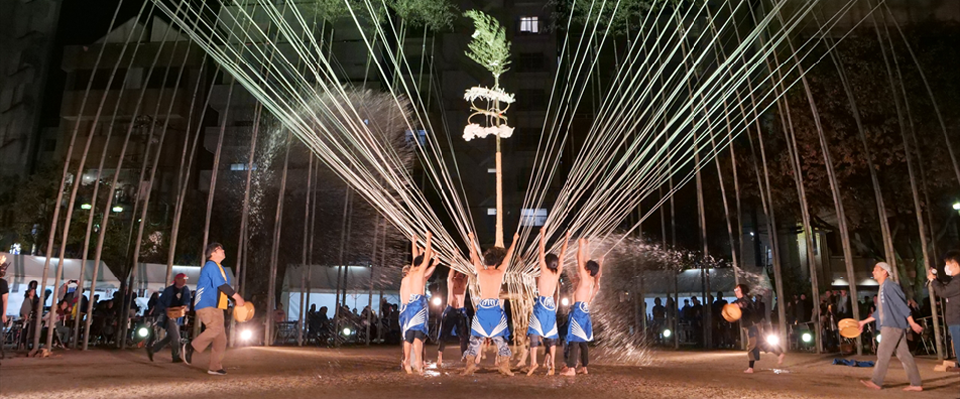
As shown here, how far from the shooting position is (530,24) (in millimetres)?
43062

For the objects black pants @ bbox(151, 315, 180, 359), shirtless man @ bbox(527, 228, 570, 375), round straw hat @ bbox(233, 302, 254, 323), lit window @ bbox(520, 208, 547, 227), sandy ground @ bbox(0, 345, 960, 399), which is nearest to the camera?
sandy ground @ bbox(0, 345, 960, 399)

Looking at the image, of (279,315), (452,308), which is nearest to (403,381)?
(452,308)

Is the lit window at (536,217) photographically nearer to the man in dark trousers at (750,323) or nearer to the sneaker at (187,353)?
the man in dark trousers at (750,323)

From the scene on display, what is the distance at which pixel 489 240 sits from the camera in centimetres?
3869

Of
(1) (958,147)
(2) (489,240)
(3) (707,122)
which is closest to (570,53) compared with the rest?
(2) (489,240)

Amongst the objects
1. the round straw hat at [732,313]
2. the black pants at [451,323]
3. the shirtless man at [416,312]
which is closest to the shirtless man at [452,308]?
Answer: the black pants at [451,323]

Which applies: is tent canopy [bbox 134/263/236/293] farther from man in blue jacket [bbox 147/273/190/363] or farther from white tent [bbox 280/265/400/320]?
man in blue jacket [bbox 147/273/190/363]

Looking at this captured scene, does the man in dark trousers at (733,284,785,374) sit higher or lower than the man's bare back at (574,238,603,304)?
lower

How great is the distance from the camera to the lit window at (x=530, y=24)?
42.9 metres

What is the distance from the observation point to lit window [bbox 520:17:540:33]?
42.9 metres

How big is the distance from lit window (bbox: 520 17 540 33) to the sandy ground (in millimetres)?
33321

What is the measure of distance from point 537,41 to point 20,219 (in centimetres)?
3000

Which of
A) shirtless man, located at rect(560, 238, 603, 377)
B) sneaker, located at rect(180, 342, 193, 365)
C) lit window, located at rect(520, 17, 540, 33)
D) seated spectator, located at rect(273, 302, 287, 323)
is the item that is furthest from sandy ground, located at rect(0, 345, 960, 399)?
lit window, located at rect(520, 17, 540, 33)

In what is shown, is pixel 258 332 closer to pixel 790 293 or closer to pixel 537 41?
pixel 790 293
